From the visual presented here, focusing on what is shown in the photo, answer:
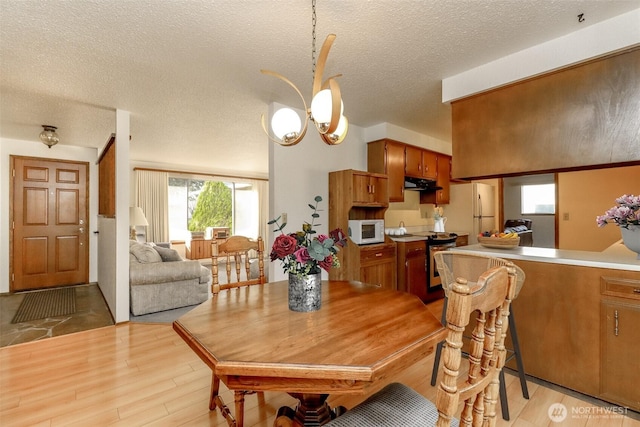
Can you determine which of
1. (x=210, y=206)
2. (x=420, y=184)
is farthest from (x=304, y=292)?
(x=210, y=206)

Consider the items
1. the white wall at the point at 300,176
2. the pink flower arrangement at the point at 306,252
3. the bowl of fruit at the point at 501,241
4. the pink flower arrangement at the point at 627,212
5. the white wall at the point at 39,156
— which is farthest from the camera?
the white wall at the point at 39,156

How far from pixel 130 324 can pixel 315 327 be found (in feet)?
10.2

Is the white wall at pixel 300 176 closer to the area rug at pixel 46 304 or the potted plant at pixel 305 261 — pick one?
the potted plant at pixel 305 261

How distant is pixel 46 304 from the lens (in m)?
3.94

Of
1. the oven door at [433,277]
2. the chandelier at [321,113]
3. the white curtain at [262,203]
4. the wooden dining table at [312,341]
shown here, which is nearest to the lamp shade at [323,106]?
the chandelier at [321,113]

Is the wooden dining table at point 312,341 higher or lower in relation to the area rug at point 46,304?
higher

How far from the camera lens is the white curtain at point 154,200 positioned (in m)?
6.49

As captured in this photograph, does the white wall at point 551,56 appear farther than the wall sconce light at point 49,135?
No

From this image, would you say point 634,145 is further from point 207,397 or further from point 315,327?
point 207,397

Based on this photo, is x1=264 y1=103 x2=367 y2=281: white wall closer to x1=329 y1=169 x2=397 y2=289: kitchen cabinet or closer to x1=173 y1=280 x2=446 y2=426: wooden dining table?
x1=329 y1=169 x2=397 y2=289: kitchen cabinet

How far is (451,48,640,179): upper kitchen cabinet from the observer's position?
1942 millimetres

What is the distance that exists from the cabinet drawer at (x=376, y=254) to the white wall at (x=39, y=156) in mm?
4761

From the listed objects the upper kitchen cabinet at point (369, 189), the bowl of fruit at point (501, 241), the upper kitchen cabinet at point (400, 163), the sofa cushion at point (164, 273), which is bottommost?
the sofa cushion at point (164, 273)

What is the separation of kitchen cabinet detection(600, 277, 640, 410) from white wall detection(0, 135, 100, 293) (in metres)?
6.60
